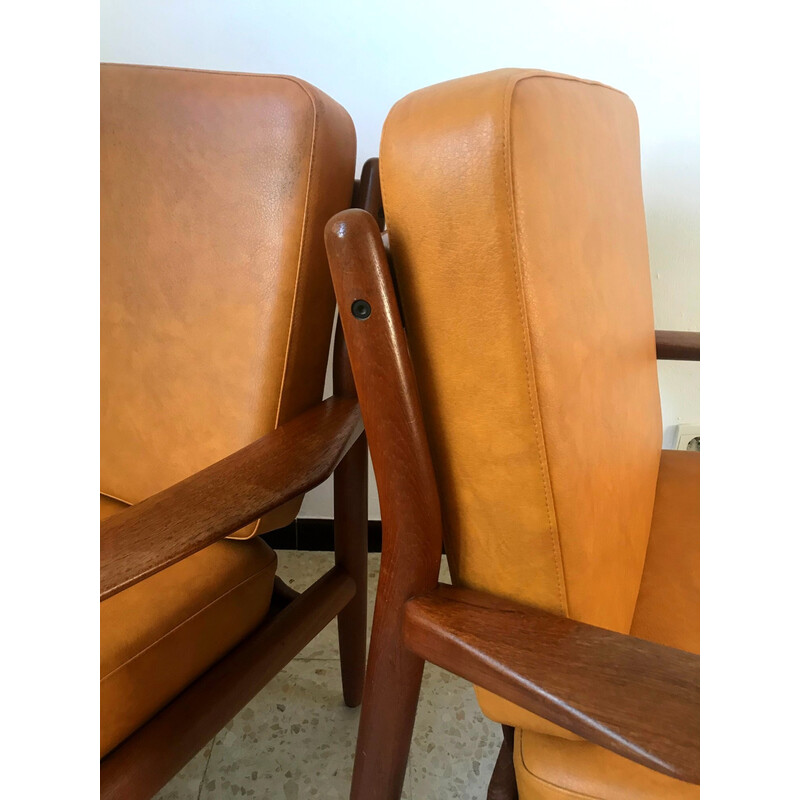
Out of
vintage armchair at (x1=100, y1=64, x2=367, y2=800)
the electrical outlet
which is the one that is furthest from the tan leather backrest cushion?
the electrical outlet

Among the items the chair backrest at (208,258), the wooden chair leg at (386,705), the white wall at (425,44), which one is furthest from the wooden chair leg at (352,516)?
the white wall at (425,44)

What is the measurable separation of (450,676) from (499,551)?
808 mm

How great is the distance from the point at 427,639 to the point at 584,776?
0.53 feet

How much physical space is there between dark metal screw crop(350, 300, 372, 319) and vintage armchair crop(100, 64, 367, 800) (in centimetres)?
24

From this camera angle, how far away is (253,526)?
0.77m

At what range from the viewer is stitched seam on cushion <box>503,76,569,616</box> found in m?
0.39

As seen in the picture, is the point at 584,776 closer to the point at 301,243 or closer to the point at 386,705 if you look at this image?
the point at 386,705

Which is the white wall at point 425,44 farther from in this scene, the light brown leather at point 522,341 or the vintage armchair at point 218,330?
the light brown leather at point 522,341

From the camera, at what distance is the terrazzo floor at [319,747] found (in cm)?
96

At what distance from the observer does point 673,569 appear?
2.33 feet

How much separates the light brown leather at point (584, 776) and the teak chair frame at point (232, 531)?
314 millimetres

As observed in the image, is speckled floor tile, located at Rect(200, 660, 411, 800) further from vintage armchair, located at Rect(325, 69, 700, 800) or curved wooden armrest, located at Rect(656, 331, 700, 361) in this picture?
curved wooden armrest, located at Rect(656, 331, 700, 361)

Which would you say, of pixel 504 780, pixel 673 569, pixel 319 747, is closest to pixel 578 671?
pixel 673 569

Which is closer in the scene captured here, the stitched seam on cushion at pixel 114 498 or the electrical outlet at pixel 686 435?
the stitched seam on cushion at pixel 114 498
